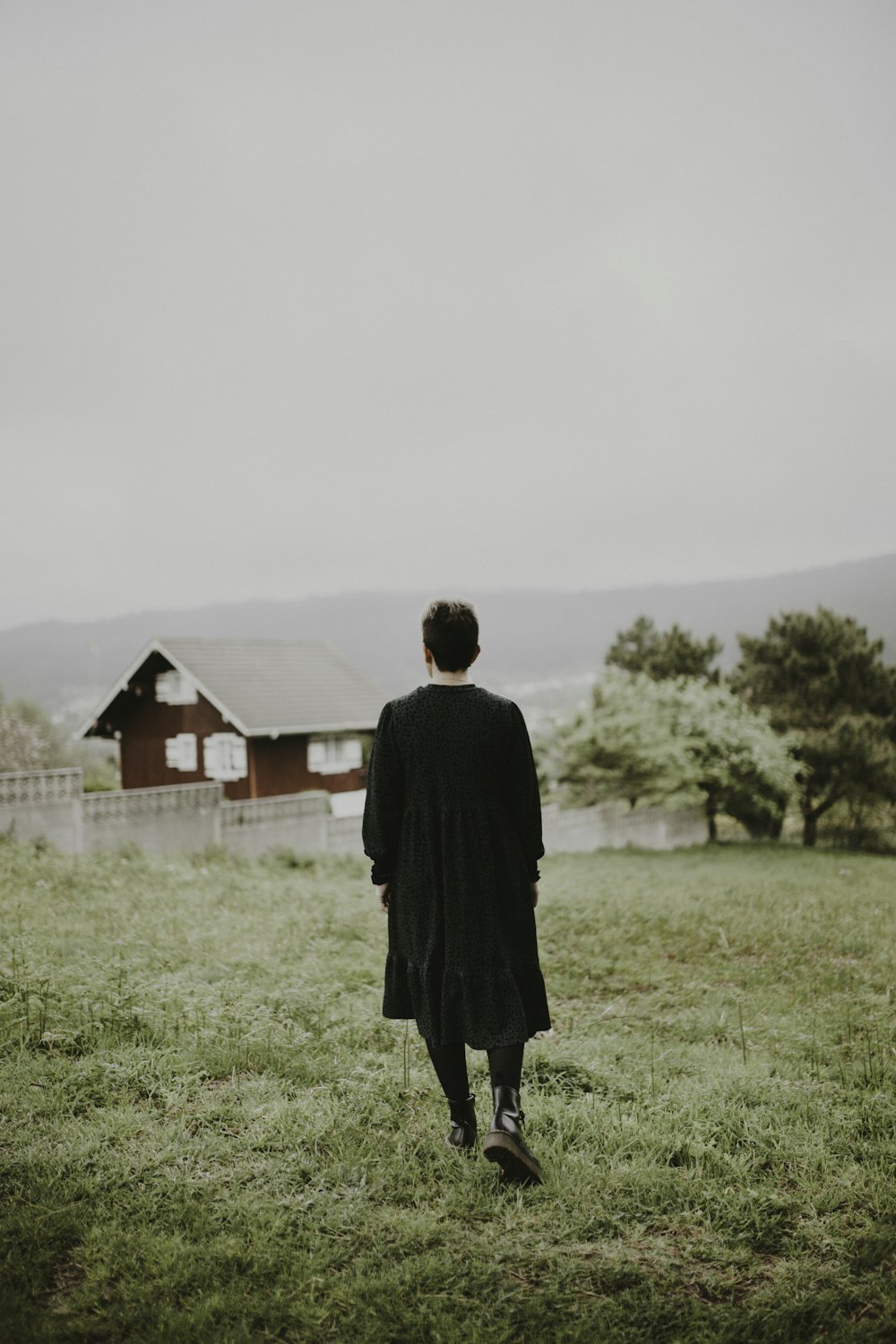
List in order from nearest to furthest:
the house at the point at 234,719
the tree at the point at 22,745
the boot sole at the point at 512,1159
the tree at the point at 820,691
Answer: the boot sole at the point at 512,1159 → the house at the point at 234,719 → the tree at the point at 820,691 → the tree at the point at 22,745

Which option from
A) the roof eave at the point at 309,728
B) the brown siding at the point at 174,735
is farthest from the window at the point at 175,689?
the roof eave at the point at 309,728

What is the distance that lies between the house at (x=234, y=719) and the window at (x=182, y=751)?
32 mm

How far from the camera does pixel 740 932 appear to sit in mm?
8461

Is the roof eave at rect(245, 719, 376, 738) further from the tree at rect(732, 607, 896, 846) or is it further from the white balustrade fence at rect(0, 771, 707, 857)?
the tree at rect(732, 607, 896, 846)

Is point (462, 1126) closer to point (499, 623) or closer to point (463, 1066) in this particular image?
point (463, 1066)

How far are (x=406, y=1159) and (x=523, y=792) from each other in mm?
1582

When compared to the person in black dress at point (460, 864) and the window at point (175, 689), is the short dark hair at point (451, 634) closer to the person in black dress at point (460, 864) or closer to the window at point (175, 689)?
the person in black dress at point (460, 864)

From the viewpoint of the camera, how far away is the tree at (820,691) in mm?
33562

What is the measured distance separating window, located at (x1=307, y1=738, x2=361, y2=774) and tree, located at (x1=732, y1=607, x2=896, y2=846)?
1733cm

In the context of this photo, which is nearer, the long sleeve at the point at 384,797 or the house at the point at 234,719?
the long sleeve at the point at 384,797

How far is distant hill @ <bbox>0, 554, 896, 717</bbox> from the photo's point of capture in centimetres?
8900

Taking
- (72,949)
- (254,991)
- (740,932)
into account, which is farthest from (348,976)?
(740,932)

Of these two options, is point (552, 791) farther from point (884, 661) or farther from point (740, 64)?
point (740, 64)

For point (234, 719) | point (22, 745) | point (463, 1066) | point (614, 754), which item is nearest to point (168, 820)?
point (234, 719)
